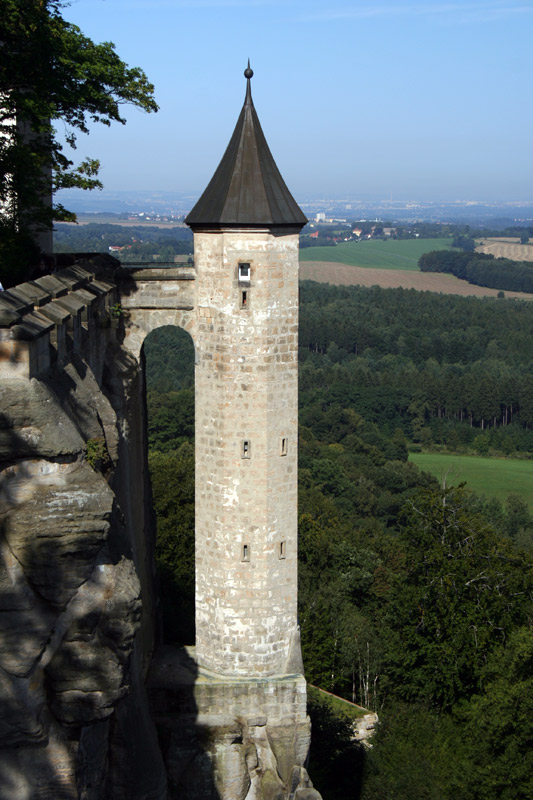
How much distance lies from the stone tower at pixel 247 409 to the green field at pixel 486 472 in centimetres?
5554

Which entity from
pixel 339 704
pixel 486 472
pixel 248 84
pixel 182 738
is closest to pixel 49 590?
pixel 182 738

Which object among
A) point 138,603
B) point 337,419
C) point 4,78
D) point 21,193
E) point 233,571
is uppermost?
point 4,78

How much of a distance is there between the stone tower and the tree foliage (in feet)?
9.78

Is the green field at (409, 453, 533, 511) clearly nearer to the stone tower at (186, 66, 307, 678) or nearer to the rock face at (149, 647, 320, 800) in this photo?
the stone tower at (186, 66, 307, 678)

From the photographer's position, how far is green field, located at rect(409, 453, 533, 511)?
79.8 metres

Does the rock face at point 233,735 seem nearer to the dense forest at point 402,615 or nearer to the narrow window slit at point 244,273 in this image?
the dense forest at point 402,615

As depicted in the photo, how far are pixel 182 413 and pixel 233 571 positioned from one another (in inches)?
1900

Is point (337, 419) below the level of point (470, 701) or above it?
below

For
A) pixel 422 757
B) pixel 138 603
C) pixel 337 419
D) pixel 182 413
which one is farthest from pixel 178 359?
pixel 138 603

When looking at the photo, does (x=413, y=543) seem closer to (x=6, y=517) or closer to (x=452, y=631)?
(x=452, y=631)

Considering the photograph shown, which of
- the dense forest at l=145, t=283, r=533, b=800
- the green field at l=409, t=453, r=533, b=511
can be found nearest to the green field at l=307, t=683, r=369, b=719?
the dense forest at l=145, t=283, r=533, b=800

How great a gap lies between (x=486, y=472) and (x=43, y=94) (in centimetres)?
7013

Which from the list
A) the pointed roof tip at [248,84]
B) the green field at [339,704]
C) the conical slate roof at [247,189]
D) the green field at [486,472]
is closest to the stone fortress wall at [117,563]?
the conical slate roof at [247,189]

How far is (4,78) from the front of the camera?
20625 mm
